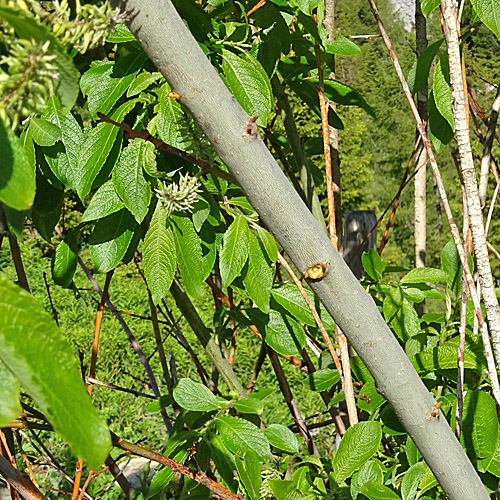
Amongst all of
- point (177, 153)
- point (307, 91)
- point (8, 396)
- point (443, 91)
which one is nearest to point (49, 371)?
point (8, 396)

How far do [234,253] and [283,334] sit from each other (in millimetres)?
266

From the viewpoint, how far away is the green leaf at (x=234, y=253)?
0.82 meters

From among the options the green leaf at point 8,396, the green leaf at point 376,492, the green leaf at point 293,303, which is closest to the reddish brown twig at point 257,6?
the green leaf at point 293,303

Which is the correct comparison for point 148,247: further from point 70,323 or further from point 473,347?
point 70,323

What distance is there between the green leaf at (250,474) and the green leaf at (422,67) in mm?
607

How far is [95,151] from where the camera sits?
2.55ft

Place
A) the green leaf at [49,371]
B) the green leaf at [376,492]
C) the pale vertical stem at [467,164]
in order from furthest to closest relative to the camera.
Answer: the green leaf at [376,492] < the pale vertical stem at [467,164] < the green leaf at [49,371]

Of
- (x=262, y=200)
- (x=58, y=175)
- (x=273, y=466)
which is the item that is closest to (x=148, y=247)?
(x=58, y=175)

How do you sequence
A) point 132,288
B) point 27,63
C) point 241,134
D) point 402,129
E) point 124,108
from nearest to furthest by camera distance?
1. point 27,63
2. point 241,134
3. point 124,108
4. point 132,288
5. point 402,129

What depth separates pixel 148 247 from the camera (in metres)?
0.81

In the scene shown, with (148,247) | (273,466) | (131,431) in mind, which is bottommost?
(131,431)

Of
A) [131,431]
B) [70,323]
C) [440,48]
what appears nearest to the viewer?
[440,48]

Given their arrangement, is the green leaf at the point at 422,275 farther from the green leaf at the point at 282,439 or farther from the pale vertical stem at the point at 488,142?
the green leaf at the point at 282,439

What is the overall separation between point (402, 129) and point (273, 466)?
416 inches
